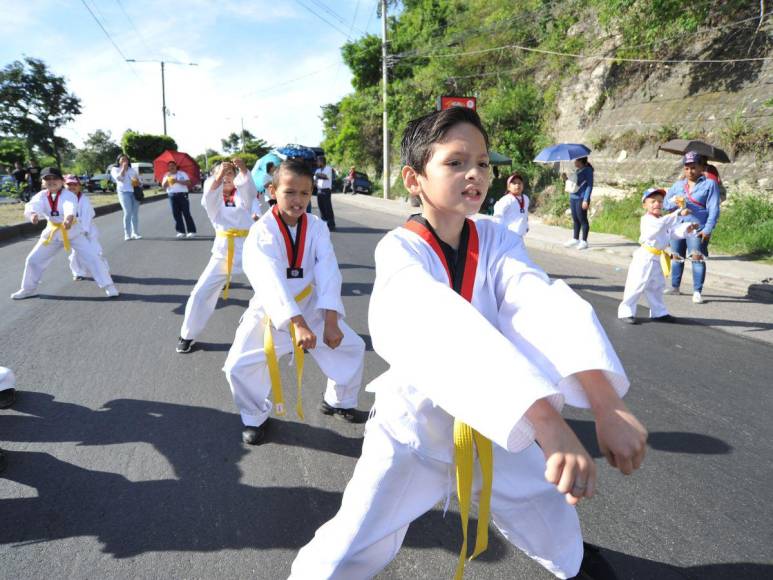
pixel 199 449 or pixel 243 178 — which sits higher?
pixel 243 178

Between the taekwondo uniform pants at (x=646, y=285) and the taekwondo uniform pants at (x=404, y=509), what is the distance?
4706 millimetres

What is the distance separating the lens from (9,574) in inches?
82.6

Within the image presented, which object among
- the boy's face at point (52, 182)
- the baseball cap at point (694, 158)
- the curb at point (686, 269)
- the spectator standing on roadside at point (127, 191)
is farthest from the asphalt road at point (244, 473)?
the spectator standing on roadside at point (127, 191)

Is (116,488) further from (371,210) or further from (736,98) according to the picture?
(371,210)

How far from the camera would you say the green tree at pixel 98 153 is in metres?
47.2

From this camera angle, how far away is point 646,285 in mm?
5754

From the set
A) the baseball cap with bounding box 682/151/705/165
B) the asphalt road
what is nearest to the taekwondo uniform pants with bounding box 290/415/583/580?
the asphalt road

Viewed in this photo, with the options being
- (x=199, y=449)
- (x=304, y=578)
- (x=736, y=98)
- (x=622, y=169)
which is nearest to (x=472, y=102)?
(x=622, y=169)

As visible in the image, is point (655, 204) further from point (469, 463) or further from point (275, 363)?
point (469, 463)

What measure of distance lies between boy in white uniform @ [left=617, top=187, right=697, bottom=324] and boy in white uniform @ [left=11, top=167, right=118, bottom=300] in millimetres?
6699

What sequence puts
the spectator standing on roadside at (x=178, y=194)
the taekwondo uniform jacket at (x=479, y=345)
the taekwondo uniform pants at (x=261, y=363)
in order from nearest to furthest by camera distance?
the taekwondo uniform jacket at (x=479, y=345) < the taekwondo uniform pants at (x=261, y=363) < the spectator standing on roadside at (x=178, y=194)

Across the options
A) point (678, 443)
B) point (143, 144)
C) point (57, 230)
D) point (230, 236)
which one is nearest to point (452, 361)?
point (678, 443)

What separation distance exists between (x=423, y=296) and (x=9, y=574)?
86.4 inches

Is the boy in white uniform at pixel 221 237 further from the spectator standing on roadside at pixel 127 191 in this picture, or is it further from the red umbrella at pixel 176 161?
the spectator standing on roadside at pixel 127 191
